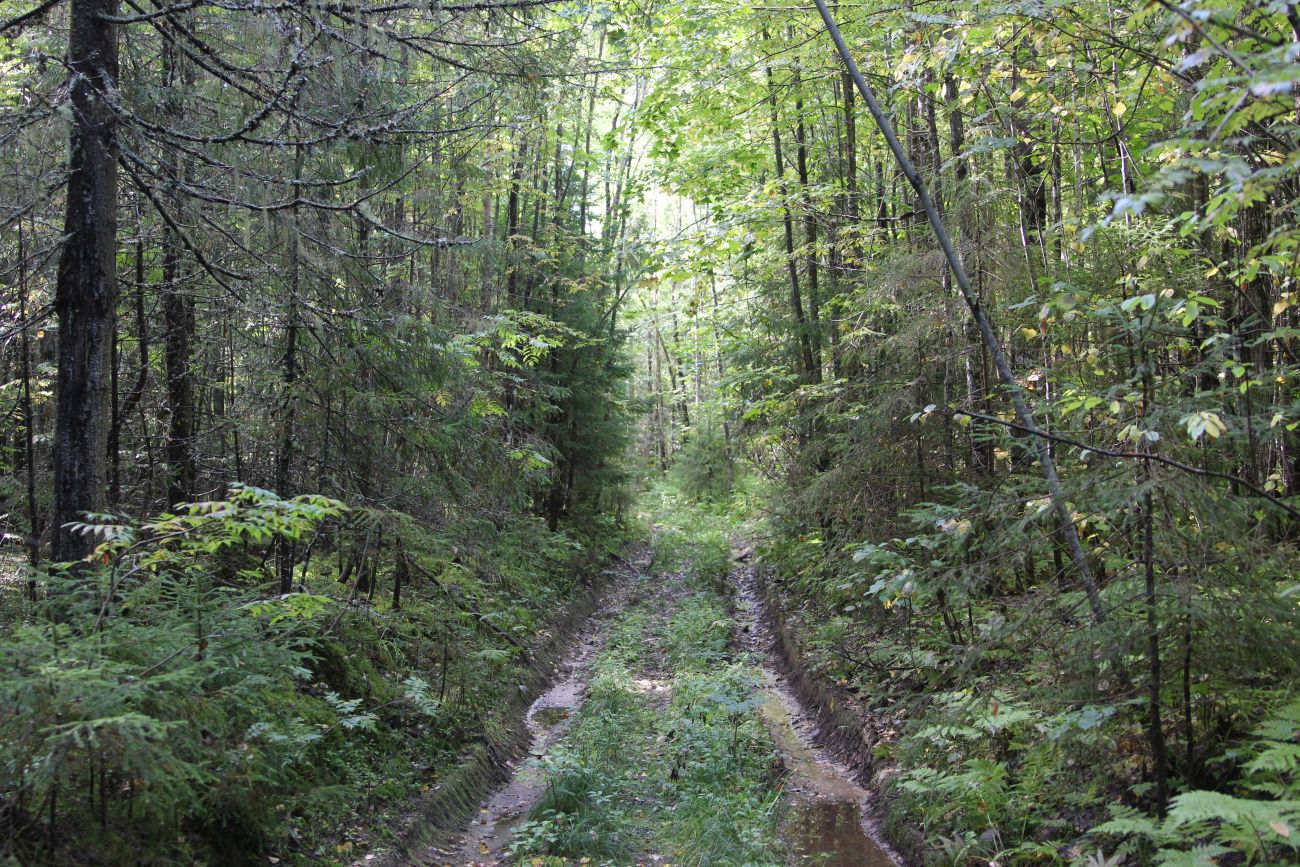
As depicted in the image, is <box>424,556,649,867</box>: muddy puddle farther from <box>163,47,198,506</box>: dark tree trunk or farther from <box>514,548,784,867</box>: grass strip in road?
<box>163,47,198,506</box>: dark tree trunk

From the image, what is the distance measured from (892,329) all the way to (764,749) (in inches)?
235

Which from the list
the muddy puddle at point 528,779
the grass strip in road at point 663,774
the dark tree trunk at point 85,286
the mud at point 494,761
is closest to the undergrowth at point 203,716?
the mud at point 494,761

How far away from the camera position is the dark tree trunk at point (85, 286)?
5.09 m

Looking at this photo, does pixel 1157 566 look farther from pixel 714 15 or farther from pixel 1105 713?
pixel 714 15

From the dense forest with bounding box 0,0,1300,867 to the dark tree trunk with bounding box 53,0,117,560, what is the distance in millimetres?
32

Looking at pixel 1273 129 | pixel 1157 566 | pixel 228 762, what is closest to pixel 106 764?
pixel 228 762

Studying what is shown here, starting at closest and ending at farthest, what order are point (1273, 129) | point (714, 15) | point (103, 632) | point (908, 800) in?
1. point (103, 632)
2. point (1273, 129)
3. point (908, 800)
4. point (714, 15)

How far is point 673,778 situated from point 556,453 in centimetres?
688

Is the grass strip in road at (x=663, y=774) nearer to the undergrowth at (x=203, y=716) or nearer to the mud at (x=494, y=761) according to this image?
the mud at (x=494, y=761)

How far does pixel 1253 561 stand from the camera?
349 centimetres

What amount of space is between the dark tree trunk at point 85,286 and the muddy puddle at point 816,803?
5833 mm

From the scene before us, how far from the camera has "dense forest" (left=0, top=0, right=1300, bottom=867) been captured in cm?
361

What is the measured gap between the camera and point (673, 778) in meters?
7.41

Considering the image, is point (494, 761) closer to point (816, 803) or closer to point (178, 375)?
point (816, 803)
